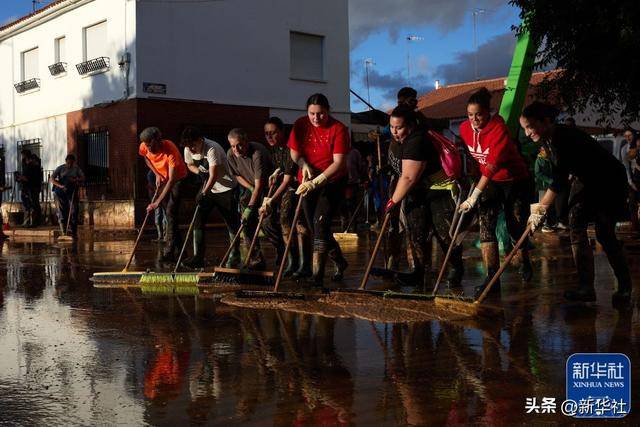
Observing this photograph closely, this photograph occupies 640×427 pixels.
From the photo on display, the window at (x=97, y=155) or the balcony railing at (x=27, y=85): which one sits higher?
the balcony railing at (x=27, y=85)

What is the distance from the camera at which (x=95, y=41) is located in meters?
22.9

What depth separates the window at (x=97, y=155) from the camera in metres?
22.4

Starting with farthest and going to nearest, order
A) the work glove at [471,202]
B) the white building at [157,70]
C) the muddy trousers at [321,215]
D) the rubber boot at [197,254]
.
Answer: the white building at [157,70] → the rubber boot at [197,254] → the muddy trousers at [321,215] → the work glove at [471,202]

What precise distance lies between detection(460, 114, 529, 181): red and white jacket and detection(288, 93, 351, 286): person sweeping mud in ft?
A: 4.00

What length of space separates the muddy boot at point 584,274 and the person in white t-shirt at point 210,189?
403 centimetres

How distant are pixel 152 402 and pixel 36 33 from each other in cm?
2422

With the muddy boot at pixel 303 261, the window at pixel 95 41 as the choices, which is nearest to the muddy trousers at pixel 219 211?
the muddy boot at pixel 303 261

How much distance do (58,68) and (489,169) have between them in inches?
797

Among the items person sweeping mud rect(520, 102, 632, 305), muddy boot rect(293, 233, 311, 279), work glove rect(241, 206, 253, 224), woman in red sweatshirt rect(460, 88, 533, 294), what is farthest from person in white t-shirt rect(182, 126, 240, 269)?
person sweeping mud rect(520, 102, 632, 305)

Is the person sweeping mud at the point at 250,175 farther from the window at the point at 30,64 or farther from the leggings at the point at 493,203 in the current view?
the window at the point at 30,64

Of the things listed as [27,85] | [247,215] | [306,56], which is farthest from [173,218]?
[27,85]

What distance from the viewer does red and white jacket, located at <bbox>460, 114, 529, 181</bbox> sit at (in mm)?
6746

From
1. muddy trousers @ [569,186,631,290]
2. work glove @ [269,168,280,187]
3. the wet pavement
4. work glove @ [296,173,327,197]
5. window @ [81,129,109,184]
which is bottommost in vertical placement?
the wet pavement

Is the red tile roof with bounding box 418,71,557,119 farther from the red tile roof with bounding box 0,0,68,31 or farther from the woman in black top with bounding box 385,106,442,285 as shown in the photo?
the woman in black top with bounding box 385,106,442,285
